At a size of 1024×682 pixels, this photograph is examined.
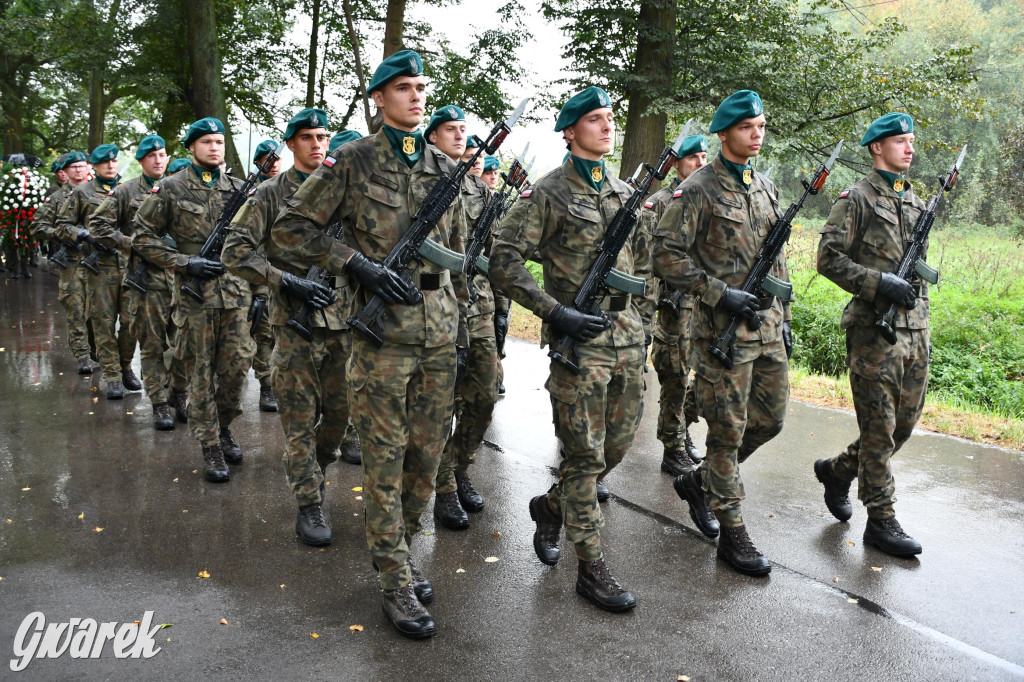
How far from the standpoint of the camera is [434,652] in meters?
3.61

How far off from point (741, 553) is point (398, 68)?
2.99 meters

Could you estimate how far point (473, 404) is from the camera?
5.29 meters

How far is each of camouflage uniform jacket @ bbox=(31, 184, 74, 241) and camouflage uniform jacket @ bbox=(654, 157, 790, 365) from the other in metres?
8.06

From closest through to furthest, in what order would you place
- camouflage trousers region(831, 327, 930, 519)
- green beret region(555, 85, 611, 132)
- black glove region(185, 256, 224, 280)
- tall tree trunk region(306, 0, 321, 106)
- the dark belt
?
the dark belt
green beret region(555, 85, 611, 132)
camouflage trousers region(831, 327, 930, 519)
black glove region(185, 256, 224, 280)
tall tree trunk region(306, 0, 321, 106)

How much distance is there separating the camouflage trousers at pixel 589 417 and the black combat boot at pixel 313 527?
1450mm

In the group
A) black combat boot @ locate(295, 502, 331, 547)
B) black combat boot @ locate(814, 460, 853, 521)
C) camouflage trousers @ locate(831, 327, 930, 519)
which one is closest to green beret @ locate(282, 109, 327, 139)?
black combat boot @ locate(295, 502, 331, 547)

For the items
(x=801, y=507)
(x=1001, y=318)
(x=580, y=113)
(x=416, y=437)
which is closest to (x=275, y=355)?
(x=416, y=437)

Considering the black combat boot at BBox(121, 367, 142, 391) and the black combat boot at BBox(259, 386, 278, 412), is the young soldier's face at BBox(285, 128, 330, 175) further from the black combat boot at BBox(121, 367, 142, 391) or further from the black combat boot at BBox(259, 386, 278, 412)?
the black combat boot at BBox(121, 367, 142, 391)

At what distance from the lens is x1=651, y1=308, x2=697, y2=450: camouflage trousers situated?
20.5ft

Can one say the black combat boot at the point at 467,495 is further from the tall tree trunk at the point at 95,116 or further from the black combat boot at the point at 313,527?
the tall tree trunk at the point at 95,116

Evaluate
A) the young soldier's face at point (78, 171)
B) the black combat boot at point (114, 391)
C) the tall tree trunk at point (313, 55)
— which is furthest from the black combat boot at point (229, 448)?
the tall tree trunk at point (313, 55)

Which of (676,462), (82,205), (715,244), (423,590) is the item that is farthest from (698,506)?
(82,205)

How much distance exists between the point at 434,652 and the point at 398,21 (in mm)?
12578

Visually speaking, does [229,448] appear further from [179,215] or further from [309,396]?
[179,215]
